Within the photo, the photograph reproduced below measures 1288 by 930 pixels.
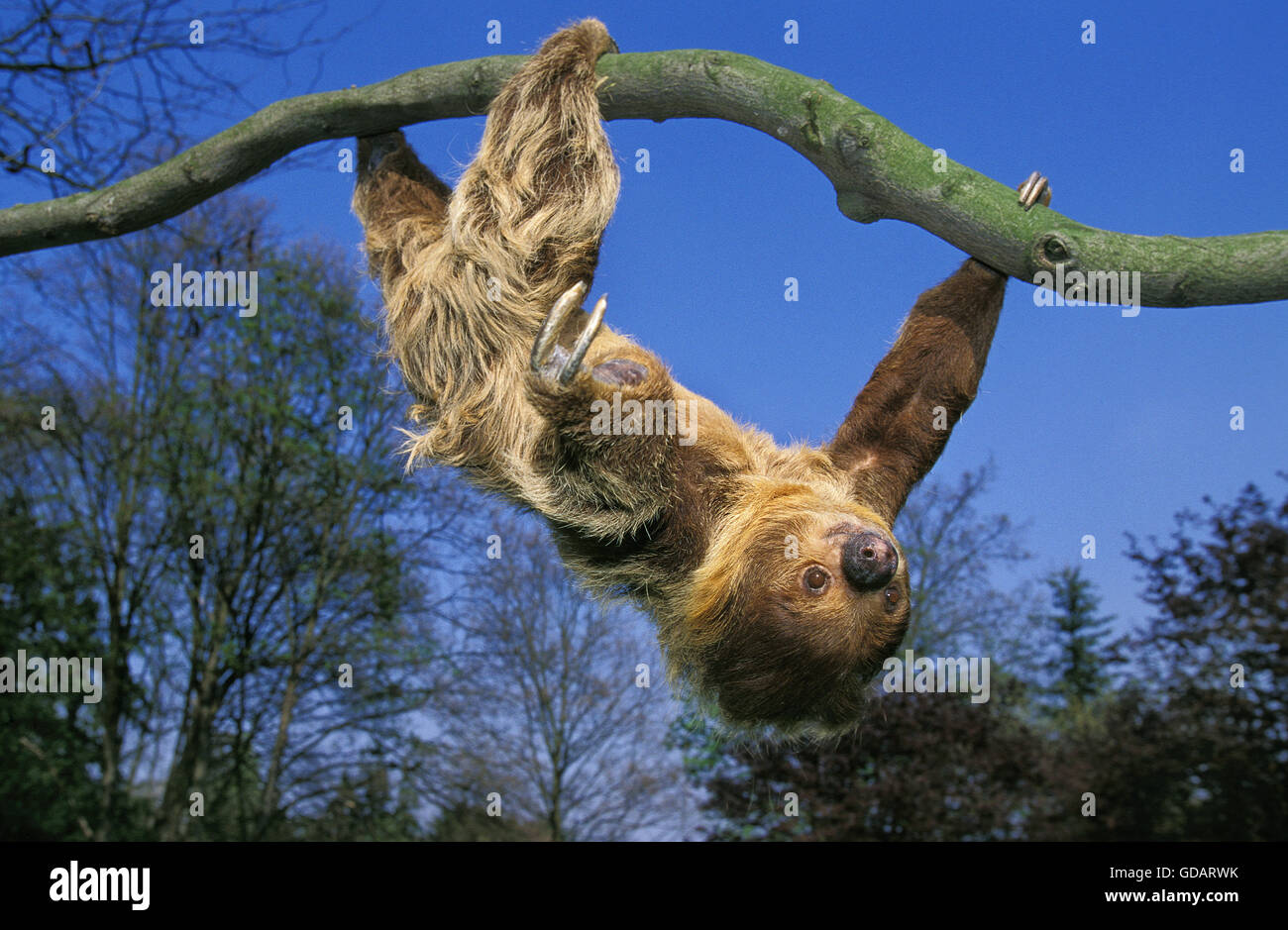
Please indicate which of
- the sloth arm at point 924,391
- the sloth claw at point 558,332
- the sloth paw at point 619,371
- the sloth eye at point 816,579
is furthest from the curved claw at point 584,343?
the sloth arm at point 924,391

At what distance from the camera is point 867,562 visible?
15.5 ft

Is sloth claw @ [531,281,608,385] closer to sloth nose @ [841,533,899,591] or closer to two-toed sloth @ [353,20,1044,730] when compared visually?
two-toed sloth @ [353,20,1044,730]

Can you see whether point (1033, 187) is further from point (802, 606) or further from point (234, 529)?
point (234, 529)

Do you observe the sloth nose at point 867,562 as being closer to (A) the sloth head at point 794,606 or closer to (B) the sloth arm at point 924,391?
(A) the sloth head at point 794,606

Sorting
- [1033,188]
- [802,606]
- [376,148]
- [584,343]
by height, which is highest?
[376,148]

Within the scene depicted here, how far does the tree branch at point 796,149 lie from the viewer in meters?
3.96

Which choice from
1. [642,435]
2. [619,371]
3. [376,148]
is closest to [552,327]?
[642,435]

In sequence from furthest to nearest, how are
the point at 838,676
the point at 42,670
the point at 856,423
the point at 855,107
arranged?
Answer: the point at 42,670, the point at 856,423, the point at 838,676, the point at 855,107

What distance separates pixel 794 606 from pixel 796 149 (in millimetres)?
2245

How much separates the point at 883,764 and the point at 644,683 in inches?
141

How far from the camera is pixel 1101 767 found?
46.4 ft

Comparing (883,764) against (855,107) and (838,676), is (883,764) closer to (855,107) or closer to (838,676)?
(838,676)

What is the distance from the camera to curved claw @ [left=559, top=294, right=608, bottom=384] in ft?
14.2

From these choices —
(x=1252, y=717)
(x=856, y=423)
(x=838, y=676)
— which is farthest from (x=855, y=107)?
(x=1252, y=717)
